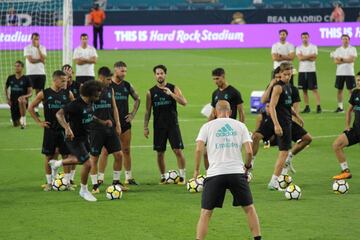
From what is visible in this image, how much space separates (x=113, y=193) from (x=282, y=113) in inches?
137

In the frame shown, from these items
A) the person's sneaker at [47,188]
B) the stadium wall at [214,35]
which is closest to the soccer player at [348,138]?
the person's sneaker at [47,188]

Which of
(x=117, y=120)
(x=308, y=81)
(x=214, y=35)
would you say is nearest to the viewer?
(x=117, y=120)

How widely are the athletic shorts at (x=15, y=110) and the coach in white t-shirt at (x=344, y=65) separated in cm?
977

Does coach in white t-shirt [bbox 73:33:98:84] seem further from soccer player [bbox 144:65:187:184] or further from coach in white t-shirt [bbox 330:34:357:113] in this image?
soccer player [bbox 144:65:187:184]

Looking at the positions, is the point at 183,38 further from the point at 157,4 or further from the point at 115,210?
the point at 115,210

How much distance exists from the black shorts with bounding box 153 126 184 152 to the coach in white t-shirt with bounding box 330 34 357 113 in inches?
450

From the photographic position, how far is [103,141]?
17.0 m

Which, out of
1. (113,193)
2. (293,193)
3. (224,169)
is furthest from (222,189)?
(113,193)

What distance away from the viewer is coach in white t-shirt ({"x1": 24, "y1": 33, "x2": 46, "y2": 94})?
28250mm

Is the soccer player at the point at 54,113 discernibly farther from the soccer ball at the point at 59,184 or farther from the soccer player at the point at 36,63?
the soccer player at the point at 36,63

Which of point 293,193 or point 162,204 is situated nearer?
point 162,204

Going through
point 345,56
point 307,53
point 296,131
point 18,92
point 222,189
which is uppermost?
point 307,53

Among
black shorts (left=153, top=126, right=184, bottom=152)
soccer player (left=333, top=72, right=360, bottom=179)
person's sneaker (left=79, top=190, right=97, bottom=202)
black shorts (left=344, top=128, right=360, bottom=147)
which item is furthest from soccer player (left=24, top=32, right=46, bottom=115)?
black shorts (left=344, top=128, right=360, bottom=147)

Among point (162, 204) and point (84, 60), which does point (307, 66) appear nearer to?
point (84, 60)
